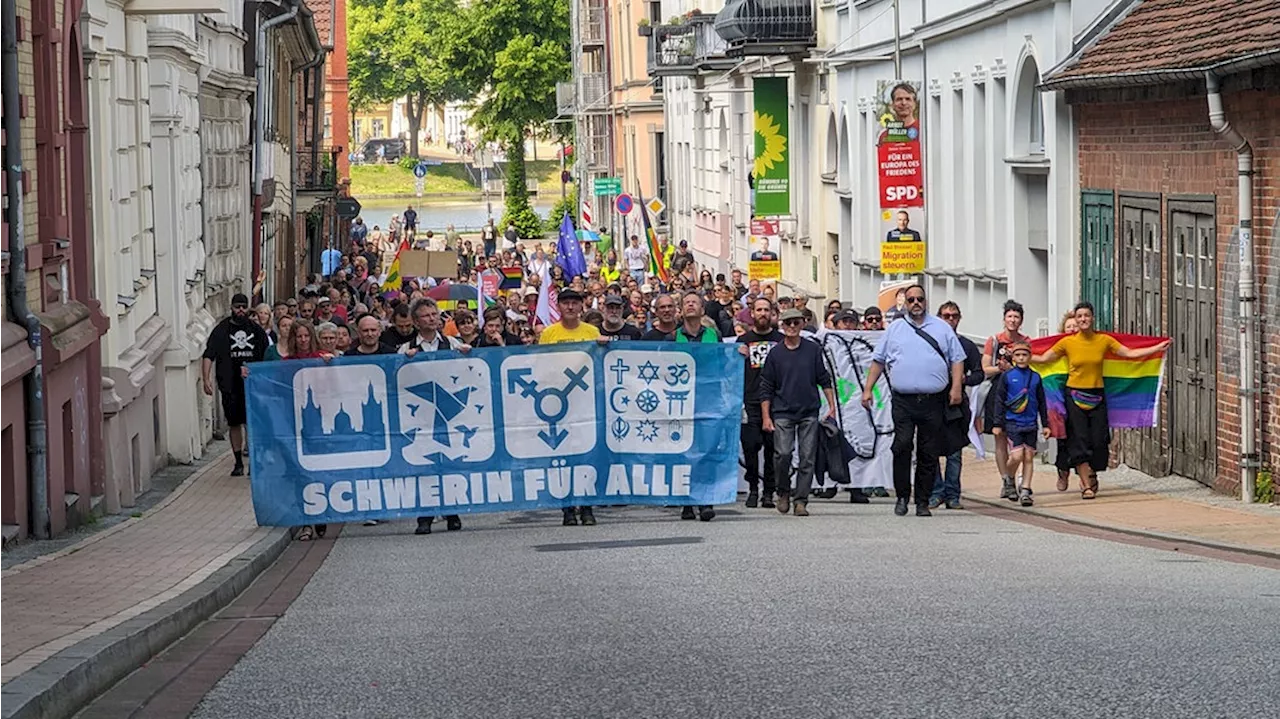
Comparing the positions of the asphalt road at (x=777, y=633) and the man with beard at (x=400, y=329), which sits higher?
the man with beard at (x=400, y=329)

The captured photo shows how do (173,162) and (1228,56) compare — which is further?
(173,162)

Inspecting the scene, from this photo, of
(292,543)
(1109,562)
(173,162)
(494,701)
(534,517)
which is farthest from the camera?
(173,162)

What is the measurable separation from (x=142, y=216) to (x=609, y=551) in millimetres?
10638

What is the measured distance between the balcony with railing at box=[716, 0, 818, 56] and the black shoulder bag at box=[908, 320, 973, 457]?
23859mm

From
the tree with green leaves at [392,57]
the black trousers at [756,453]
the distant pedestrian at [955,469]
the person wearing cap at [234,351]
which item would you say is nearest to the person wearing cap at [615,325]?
the black trousers at [756,453]

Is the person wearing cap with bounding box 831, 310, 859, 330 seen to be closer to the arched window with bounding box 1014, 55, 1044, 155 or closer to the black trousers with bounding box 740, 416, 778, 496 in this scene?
the black trousers with bounding box 740, 416, 778, 496

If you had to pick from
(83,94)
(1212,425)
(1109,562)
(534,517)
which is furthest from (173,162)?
(1109,562)

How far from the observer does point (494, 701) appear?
9.07 meters

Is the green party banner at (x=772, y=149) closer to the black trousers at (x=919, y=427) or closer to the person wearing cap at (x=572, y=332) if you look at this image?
the person wearing cap at (x=572, y=332)

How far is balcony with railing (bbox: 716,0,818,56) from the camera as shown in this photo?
4134 cm

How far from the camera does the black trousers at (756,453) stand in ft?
61.1

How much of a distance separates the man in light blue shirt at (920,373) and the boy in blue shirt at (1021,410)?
1442 mm

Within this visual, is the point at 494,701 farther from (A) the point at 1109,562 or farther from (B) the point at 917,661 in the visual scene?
(A) the point at 1109,562

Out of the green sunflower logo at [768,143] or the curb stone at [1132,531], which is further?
the green sunflower logo at [768,143]
